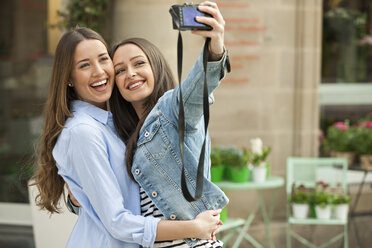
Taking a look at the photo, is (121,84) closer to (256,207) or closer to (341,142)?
(256,207)

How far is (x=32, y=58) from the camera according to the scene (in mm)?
6496

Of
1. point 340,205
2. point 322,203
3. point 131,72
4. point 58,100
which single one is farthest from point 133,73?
point 340,205

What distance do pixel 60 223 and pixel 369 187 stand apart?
12.7 ft

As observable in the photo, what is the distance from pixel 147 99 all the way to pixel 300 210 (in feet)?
10.3

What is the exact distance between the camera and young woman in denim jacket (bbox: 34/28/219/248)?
2238 millimetres

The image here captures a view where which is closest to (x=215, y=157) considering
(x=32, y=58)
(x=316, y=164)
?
(x=316, y=164)

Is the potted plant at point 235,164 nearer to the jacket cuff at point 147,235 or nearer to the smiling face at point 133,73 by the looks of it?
the smiling face at point 133,73

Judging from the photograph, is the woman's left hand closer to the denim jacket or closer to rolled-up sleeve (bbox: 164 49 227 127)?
rolled-up sleeve (bbox: 164 49 227 127)

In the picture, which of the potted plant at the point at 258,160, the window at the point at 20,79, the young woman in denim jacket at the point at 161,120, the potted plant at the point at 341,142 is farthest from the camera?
the window at the point at 20,79

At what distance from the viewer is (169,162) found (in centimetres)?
223

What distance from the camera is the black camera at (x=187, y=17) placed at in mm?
1875

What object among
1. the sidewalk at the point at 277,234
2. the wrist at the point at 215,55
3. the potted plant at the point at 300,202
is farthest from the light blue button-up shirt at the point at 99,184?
the sidewalk at the point at 277,234

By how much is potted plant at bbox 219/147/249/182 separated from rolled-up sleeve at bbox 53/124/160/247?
111 inches

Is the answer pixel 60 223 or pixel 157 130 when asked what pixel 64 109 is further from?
pixel 60 223
